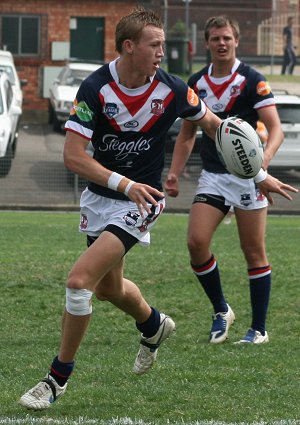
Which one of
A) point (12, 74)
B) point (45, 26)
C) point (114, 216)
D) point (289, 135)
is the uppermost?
point (114, 216)

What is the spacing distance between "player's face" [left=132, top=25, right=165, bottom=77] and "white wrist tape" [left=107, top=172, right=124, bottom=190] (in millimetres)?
619

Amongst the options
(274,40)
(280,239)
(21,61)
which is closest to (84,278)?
(280,239)

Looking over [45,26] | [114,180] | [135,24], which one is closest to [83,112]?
[114,180]

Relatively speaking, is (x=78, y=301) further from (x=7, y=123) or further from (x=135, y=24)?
(x=7, y=123)

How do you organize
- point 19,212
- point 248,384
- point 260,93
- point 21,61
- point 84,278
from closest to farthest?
point 84,278
point 248,384
point 260,93
point 19,212
point 21,61

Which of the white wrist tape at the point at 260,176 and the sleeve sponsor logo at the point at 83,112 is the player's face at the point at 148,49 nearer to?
the sleeve sponsor logo at the point at 83,112

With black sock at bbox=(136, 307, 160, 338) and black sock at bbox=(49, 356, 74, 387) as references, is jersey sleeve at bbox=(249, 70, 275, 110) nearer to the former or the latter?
black sock at bbox=(136, 307, 160, 338)

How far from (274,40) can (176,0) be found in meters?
5.05

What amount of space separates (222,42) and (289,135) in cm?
1628

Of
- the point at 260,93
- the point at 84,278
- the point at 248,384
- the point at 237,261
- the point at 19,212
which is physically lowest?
the point at 19,212

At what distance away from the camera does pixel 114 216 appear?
635cm

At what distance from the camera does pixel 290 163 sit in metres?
22.9

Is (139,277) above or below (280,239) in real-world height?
above

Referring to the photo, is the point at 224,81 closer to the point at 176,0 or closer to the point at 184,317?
the point at 184,317
